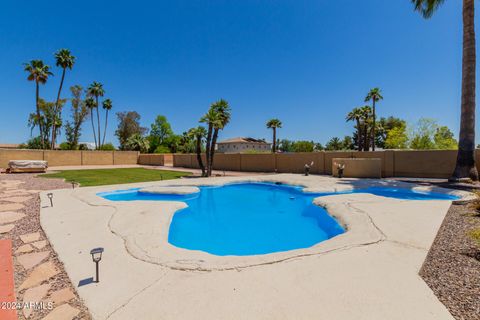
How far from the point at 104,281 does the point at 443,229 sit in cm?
700

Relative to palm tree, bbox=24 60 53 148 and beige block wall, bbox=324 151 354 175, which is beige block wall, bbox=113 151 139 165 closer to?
palm tree, bbox=24 60 53 148

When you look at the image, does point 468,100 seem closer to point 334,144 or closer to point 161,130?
point 334,144

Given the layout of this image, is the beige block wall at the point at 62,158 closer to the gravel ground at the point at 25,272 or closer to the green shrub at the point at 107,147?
the green shrub at the point at 107,147

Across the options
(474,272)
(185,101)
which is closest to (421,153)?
(474,272)

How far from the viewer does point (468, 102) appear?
12383mm

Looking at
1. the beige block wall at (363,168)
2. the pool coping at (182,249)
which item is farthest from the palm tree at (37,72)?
the beige block wall at (363,168)

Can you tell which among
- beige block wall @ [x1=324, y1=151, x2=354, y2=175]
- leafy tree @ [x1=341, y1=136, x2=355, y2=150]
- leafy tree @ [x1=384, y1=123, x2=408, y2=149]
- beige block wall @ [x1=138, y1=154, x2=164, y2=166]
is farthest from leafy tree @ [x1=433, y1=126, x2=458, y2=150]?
beige block wall @ [x1=138, y1=154, x2=164, y2=166]

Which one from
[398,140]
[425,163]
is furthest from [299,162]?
[398,140]

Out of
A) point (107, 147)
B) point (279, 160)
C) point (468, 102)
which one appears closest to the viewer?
point (468, 102)

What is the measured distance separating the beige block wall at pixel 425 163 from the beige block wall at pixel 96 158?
117ft

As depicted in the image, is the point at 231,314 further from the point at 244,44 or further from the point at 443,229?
the point at 244,44

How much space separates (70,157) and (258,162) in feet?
82.9

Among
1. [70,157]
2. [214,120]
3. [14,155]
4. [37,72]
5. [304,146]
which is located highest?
[37,72]

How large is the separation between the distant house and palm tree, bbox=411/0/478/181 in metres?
38.5
